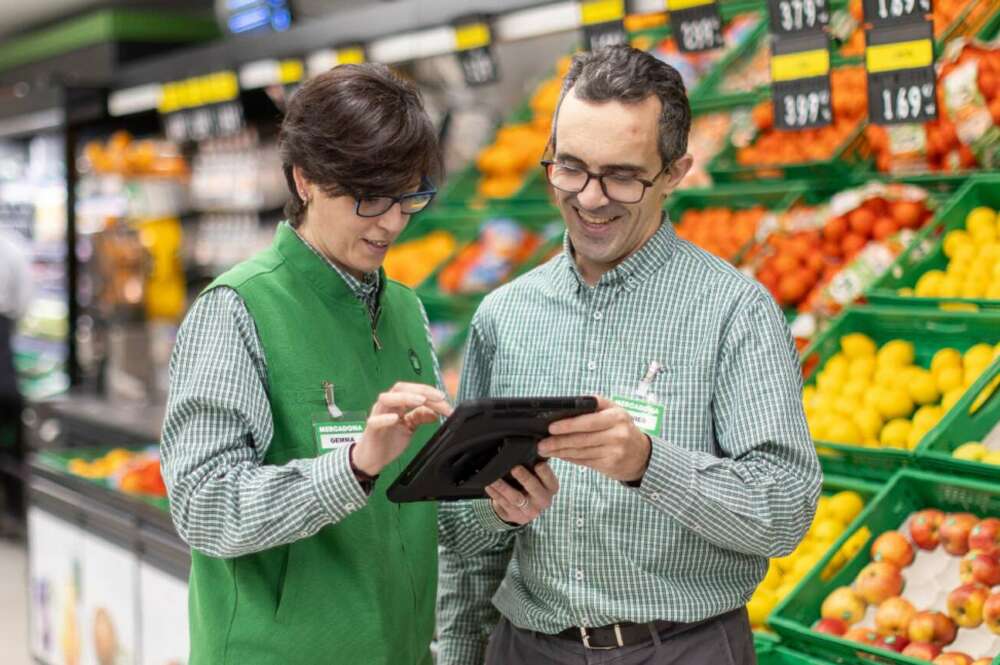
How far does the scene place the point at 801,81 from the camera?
3.63 meters

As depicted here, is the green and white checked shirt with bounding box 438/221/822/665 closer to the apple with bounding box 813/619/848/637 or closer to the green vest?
the green vest

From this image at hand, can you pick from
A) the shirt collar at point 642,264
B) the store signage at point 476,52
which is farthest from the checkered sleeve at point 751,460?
the store signage at point 476,52

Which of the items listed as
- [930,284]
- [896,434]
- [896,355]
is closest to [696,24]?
[930,284]

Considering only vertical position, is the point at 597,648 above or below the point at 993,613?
above

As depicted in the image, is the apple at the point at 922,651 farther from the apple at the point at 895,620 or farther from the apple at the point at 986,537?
the apple at the point at 986,537

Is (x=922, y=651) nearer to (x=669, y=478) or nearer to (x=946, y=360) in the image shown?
(x=946, y=360)

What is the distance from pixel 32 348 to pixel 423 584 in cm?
1036

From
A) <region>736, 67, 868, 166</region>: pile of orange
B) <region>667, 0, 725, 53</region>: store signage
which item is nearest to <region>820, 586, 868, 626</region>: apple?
<region>736, 67, 868, 166</region>: pile of orange

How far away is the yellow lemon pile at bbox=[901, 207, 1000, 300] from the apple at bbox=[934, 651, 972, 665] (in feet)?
3.38

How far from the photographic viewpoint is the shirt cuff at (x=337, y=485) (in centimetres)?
174

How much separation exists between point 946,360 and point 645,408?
1.57 meters

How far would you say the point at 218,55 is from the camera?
6699 mm

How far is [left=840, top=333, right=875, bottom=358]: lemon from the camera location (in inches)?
132

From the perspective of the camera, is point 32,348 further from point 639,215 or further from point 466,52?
point 639,215
